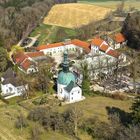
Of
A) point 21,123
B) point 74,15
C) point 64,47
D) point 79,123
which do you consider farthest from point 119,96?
point 74,15

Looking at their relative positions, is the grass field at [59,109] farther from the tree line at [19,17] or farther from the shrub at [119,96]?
the tree line at [19,17]

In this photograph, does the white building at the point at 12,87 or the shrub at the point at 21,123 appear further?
the white building at the point at 12,87

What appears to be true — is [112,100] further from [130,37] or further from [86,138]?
[130,37]

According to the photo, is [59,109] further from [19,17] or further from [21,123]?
[19,17]

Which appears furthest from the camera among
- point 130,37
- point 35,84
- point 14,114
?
point 130,37

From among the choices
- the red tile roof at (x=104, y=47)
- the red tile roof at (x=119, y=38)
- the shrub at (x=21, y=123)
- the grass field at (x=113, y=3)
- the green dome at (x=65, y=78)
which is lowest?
the grass field at (x=113, y=3)

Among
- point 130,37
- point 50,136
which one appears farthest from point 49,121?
point 130,37

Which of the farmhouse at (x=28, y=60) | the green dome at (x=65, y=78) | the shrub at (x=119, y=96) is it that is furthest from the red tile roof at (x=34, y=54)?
the shrub at (x=119, y=96)
